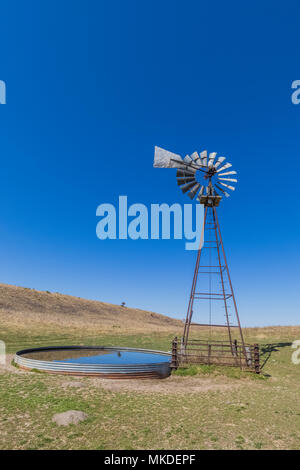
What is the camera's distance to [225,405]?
13266mm

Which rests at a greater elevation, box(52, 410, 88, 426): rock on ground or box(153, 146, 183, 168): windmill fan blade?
box(153, 146, 183, 168): windmill fan blade

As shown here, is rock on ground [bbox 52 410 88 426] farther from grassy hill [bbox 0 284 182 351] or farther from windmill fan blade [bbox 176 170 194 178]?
grassy hill [bbox 0 284 182 351]

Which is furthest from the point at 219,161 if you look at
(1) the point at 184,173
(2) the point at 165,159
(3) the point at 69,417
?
(3) the point at 69,417

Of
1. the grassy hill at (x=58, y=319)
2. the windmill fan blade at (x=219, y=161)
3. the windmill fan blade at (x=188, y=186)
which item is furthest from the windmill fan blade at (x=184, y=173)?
the grassy hill at (x=58, y=319)

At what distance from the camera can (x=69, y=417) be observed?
10648 millimetres

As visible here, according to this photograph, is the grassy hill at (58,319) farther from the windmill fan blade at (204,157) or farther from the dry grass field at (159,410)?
the windmill fan blade at (204,157)

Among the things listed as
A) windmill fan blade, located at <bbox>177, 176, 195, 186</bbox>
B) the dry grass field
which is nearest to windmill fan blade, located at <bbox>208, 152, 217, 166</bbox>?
windmill fan blade, located at <bbox>177, 176, 195, 186</bbox>

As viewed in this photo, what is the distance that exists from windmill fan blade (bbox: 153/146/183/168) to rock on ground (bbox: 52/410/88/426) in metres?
16.5

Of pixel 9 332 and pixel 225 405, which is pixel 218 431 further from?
pixel 9 332

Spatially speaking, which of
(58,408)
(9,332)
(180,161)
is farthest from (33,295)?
(58,408)

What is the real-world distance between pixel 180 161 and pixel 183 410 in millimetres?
16330

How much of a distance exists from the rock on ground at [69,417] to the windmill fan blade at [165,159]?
649 inches

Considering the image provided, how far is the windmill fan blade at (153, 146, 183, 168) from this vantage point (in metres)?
22.6

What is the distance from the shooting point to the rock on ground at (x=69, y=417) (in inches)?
408
